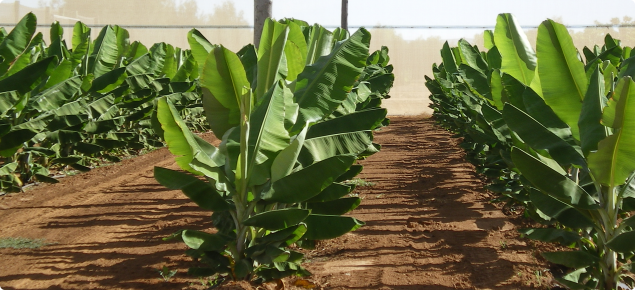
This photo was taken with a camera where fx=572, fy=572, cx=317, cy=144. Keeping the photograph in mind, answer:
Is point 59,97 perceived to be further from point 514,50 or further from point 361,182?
point 514,50

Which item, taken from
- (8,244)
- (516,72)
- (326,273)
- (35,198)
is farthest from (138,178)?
(516,72)

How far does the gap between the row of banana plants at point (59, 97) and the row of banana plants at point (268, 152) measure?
112 inches

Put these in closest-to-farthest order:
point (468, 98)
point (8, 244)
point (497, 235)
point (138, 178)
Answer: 1. point (8, 244)
2. point (497, 235)
3. point (468, 98)
4. point (138, 178)

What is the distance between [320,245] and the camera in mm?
5320

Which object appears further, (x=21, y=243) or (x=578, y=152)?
(x=21, y=243)

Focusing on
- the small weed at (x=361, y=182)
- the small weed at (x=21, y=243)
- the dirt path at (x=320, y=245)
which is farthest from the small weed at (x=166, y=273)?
the small weed at (x=361, y=182)

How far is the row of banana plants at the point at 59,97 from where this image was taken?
6.10 metres

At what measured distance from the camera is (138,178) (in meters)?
8.36

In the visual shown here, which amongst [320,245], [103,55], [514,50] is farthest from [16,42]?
[514,50]

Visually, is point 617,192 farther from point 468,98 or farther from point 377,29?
point 377,29

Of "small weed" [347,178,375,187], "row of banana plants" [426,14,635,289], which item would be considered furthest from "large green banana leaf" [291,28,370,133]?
"small weed" [347,178,375,187]

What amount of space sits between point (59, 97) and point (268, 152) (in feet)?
14.1

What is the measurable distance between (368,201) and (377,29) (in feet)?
64.0

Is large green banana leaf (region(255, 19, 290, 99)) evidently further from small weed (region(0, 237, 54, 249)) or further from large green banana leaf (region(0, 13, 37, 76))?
large green banana leaf (region(0, 13, 37, 76))
